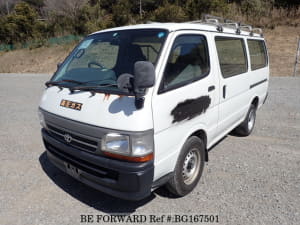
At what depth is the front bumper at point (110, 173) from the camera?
2084 millimetres

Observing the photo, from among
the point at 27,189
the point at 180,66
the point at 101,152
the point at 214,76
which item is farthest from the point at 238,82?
the point at 27,189

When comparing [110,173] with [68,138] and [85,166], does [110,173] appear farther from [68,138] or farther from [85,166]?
[68,138]

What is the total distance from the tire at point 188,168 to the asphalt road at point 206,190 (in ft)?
0.46

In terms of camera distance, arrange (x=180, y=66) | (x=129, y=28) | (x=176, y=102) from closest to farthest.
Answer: (x=176, y=102), (x=180, y=66), (x=129, y=28)

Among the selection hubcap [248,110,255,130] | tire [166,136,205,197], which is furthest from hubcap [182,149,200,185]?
hubcap [248,110,255,130]

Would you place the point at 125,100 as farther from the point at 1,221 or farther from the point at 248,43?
the point at 248,43

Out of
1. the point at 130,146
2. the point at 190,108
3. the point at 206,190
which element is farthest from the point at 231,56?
the point at 130,146

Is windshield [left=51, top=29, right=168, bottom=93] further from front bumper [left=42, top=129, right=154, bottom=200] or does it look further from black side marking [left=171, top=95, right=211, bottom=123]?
front bumper [left=42, top=129, right=154, bottom=200]

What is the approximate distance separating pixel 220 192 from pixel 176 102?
1.38 metres

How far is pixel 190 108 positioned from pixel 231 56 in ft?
5.11

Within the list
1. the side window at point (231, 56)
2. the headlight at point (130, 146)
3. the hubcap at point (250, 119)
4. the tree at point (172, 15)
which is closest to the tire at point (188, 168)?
the headlight at point (130, 146)

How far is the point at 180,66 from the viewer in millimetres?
2537

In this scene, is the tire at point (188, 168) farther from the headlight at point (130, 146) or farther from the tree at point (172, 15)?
the tree at point (172, 15)

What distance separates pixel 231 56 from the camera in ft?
11.7
